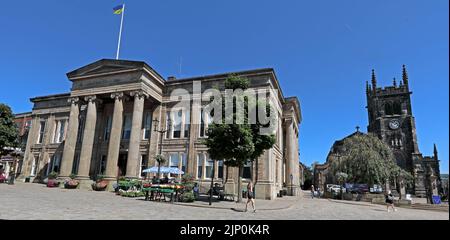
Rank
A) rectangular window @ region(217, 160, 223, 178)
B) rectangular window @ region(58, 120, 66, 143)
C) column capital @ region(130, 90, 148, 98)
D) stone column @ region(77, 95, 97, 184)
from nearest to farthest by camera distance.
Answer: rectangular window @ region(217, 160, 223, 178) → stone column @ region(77, 95, 97, 184) → column capital @ region(130, 90, 148, 98) → rectangular window @ region(58, 120, 66, 143)

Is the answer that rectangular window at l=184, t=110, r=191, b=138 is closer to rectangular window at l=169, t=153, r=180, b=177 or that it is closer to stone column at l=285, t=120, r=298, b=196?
rectangular window at l=169, t=153, r=180, b=177

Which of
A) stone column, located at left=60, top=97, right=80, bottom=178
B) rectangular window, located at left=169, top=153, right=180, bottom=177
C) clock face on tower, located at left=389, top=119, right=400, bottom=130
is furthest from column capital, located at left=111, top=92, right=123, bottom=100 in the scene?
clock face on tower, located at left=389, top=119, right=400, bottom=130

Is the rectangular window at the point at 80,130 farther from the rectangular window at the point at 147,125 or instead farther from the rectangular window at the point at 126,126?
the rectangular window at the point at 147,125

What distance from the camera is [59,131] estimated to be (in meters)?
33.8

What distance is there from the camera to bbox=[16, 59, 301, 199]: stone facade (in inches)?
984

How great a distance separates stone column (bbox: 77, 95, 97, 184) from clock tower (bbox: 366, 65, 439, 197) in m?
74.1

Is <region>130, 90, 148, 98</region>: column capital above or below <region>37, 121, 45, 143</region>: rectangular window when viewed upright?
above

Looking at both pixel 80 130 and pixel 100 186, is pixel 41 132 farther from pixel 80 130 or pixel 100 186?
pixel 100 186

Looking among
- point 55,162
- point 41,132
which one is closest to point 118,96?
point 55,162

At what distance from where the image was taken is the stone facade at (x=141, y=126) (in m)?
25.0

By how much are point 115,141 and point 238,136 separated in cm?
1492

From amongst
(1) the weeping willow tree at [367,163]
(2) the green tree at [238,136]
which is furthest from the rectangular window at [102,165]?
(1) the weeping willow tree at [367,163]
